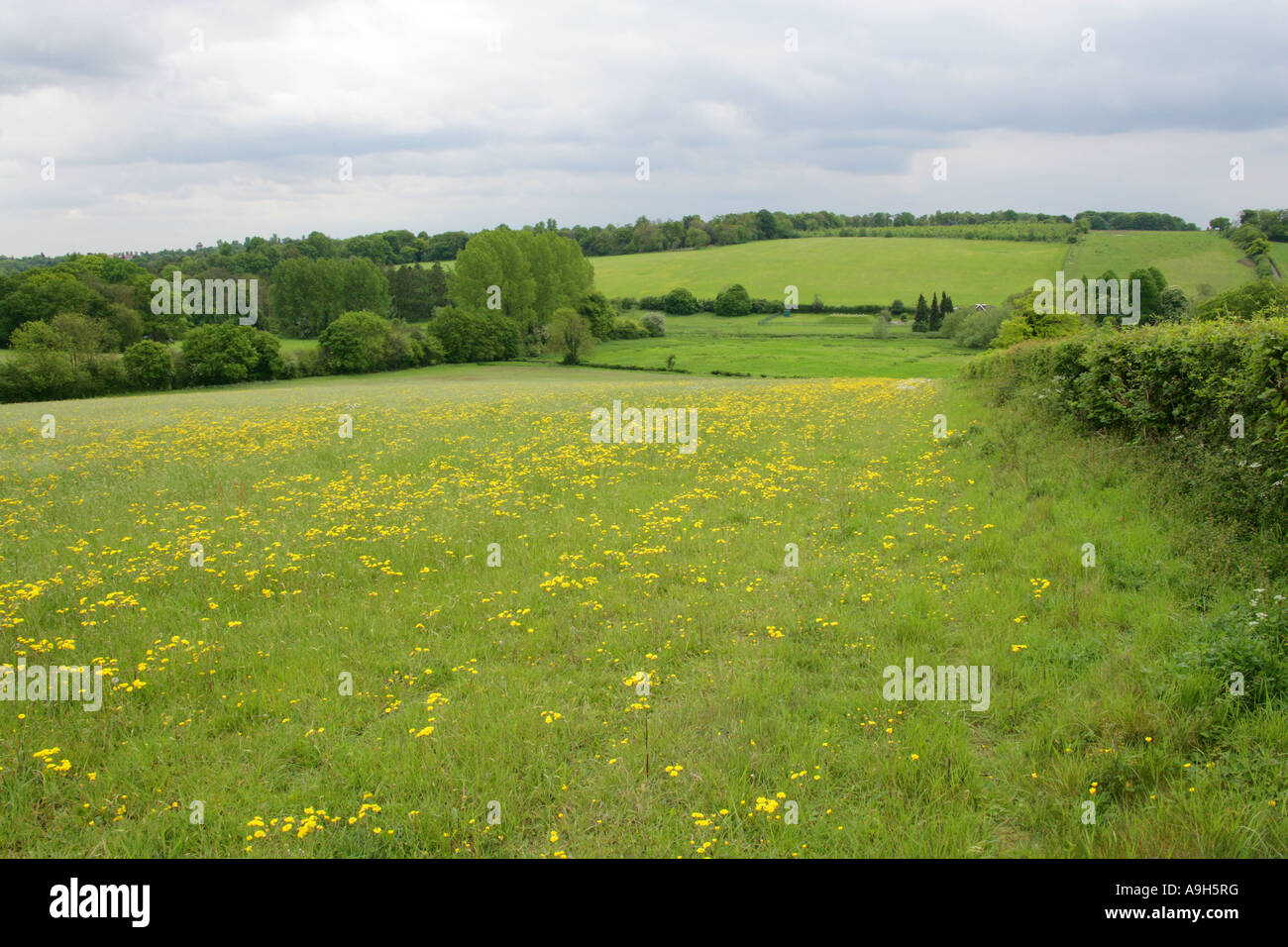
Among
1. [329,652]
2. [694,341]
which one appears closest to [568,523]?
[329,652]

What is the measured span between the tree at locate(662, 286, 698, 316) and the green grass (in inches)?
197

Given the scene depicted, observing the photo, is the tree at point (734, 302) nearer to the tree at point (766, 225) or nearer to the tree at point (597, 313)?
the tree at point (597, 313)

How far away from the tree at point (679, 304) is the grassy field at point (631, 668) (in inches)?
4343

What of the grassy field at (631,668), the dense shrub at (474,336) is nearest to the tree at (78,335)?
the dense shrub at (474,336)

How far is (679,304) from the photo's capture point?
397ft

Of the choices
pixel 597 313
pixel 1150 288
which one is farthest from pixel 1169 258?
pixel 597 313

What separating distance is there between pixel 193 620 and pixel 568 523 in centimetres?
527

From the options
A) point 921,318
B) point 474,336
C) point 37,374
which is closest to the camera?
point 37,374

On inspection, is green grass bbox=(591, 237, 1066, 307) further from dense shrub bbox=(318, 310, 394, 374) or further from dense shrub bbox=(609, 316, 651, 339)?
dense shrub bbox=(318, 310, 394, 374)

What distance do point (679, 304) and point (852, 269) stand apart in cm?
3518

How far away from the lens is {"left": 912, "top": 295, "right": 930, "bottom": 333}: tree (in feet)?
327

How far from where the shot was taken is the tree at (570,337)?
82375mm

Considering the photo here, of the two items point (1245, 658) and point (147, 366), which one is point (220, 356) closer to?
point (147, 366)

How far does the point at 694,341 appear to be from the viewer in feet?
311
